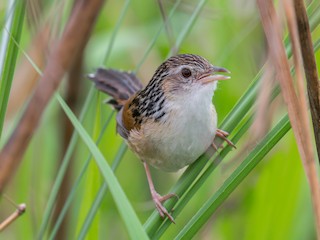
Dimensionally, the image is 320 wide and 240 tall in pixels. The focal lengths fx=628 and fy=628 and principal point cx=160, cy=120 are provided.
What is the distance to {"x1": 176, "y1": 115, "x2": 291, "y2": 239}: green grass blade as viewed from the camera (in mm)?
1897

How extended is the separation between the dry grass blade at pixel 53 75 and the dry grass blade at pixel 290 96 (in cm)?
48

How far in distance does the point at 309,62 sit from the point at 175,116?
1174mm

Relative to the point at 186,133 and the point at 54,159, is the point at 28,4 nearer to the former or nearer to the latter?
the point at 186,133

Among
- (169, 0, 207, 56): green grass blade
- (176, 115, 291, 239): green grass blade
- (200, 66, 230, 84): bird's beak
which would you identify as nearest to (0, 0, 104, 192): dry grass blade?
(176, 115, 291, 239): green grass blade

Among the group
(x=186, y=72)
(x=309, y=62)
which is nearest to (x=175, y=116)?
(x=186, y=72)

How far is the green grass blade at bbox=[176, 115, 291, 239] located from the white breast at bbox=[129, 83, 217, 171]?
69 centimetres

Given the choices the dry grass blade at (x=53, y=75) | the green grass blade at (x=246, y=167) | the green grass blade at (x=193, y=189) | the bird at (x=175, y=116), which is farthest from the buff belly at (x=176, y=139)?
the dry grass blade at (x=53, y=75)

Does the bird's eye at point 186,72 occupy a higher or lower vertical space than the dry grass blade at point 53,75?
higher

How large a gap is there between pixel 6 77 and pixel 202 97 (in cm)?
100

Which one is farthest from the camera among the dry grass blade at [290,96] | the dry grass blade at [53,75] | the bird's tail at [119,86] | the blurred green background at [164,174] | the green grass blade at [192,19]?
the bird's tail at [119,86]

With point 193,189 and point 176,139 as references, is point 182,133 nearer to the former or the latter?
point 176,139

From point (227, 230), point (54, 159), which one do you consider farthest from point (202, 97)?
point (54, 159)

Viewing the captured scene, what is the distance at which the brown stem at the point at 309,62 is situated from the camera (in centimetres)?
165

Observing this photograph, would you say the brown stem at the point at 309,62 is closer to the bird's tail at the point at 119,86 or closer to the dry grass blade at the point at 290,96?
the dry grass blade at the point at 290,96
